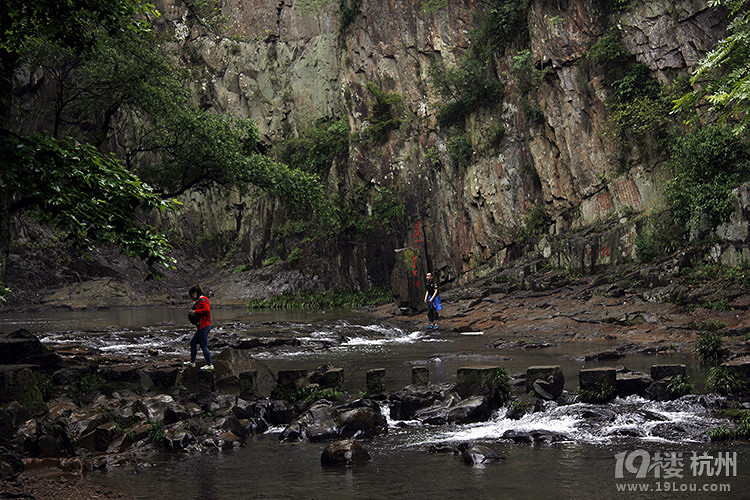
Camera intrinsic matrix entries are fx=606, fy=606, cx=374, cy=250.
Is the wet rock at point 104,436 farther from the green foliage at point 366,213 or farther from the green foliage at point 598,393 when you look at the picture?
the green foliage at point 366,213

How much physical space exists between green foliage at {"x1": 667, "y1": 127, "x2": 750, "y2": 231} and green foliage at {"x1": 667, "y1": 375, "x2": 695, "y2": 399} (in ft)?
43.7

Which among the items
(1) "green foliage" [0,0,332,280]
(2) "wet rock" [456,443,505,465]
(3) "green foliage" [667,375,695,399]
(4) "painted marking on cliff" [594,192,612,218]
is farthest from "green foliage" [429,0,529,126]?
(2) "wet rock" [456,443,505,465]

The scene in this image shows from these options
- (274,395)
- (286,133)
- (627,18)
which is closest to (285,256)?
(286,133)

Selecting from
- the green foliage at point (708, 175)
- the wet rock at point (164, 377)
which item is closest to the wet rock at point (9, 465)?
the wet rock at point (164, 377)

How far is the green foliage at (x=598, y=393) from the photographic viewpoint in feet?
32.5

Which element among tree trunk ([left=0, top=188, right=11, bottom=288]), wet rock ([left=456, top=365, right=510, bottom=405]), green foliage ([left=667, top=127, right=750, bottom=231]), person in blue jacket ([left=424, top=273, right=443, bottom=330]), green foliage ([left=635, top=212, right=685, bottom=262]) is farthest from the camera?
person in blue jacket ([left=424, top=273, right=443, bottom=330])

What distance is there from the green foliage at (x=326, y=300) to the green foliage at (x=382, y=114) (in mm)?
10851

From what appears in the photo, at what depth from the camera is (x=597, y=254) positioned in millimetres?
25859

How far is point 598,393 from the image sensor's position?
394 inches

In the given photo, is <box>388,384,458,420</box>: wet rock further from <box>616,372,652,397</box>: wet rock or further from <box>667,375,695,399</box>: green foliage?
<box>667,375,695,399</box>: green foliage

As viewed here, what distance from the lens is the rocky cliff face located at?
27.6 m

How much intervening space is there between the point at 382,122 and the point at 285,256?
1431cm

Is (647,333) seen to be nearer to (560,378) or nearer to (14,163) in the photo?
(560,378)

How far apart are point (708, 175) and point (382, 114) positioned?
2459 centimetres
